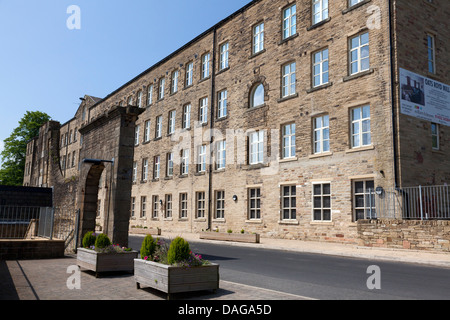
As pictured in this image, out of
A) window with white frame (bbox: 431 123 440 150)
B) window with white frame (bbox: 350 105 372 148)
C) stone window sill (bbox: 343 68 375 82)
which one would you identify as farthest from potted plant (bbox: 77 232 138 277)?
window with white frame (bbox: 431 123 440 150)

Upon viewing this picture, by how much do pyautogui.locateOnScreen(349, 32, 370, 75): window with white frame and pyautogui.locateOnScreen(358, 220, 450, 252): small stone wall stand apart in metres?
7.54

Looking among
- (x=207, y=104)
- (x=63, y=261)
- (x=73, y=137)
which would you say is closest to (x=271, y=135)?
(x=207, y=104)

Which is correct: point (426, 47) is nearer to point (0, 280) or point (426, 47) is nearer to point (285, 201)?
point (285, 201)

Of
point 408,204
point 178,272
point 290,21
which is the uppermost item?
point 290,21

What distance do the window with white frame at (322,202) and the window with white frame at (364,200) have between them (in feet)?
4.78

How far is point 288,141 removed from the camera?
2241 centimetres

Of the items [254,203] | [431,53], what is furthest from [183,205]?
[431,53]

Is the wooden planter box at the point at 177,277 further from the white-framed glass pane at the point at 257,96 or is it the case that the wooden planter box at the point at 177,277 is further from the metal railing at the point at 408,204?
the white-framed glass pane at the point at 257,96

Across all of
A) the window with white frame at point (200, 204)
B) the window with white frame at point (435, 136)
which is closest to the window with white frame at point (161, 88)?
the window with white frame at point (200, 204)

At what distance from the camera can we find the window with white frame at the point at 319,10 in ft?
69.4

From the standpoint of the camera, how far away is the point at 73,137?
54.9 metres

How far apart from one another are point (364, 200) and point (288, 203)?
4.92 meters

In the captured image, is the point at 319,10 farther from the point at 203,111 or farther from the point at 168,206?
the point at 168,206
